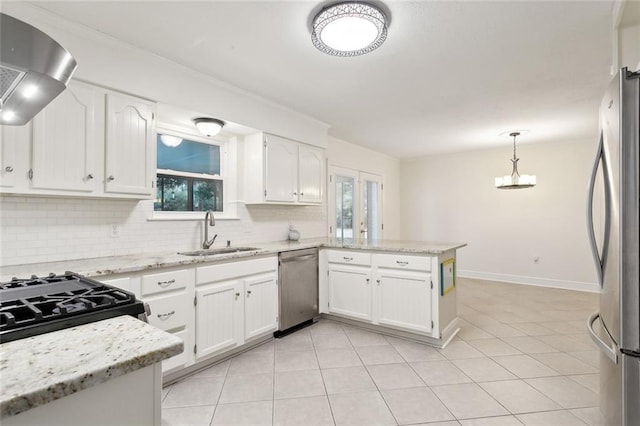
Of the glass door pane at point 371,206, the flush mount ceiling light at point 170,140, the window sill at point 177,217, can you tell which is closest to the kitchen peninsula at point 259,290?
the window sill at point 177,217

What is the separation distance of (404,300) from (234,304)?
5.17 feet

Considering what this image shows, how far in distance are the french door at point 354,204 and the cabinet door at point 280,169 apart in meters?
1.25

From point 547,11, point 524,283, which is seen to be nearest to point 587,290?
point 524,283

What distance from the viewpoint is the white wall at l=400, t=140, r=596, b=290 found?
16.7 feet

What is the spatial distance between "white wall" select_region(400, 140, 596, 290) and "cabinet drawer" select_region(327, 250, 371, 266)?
3.67 metres

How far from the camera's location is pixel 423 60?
100 inches

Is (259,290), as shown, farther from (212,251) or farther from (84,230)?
(84,230)

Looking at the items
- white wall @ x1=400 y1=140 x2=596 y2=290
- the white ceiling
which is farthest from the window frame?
white wall @ x1=400 y1=140 x2=596 y2=290

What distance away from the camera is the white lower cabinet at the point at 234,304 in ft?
7.93

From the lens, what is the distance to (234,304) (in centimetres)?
264

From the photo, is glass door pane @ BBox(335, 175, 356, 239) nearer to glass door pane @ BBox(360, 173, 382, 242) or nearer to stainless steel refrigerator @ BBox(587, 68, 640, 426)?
glass door pane @ BBox(360, 173, 382, 242)

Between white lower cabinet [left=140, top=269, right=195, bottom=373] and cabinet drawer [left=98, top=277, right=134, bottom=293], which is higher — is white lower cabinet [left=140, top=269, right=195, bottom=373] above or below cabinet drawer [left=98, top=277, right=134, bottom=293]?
below

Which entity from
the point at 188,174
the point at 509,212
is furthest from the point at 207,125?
the point at 509,212

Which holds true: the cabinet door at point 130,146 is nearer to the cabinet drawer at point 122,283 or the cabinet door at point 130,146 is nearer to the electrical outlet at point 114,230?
the electrical outlet at point 114,230
